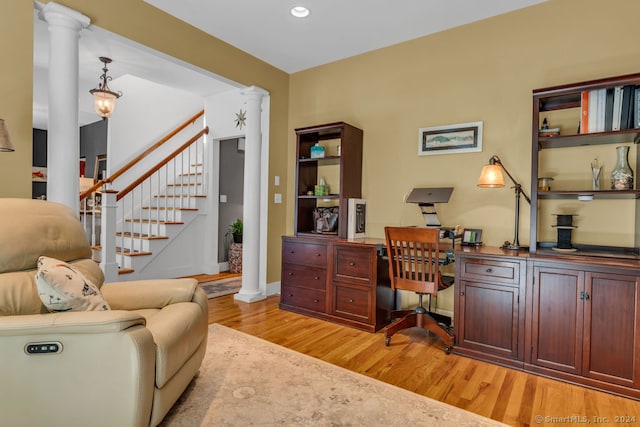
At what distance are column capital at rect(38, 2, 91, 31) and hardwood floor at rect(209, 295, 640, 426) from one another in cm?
266

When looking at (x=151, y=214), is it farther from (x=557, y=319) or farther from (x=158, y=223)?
(x=557, y=319)

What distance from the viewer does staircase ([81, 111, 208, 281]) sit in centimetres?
419

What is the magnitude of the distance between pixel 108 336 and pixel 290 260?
240cm

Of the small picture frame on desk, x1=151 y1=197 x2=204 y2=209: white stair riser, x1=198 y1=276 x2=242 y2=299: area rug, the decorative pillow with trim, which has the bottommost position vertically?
x1=198 y1=276 x2=242 y2=299: area rug

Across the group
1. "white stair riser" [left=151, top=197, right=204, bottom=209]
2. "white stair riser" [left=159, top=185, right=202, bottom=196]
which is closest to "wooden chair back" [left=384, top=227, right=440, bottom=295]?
"white stair riser" [left=151, top=197, right=204, bottom=209]

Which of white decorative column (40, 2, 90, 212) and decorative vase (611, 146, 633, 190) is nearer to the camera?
decorative vase (611, 146, 633, 190)

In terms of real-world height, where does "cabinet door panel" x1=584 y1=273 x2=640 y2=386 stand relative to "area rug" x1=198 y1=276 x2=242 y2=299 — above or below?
above

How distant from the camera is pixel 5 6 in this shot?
2236 millimetres

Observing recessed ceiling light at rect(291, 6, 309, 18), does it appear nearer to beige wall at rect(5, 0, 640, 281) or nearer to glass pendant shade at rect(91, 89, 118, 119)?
beige wall at rect(5, 0, 640, 281)

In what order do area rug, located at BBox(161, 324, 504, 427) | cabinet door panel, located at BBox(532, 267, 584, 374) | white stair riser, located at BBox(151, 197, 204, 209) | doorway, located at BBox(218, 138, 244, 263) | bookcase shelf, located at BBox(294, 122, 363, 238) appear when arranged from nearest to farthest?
area rug, located at BBox(161, 324, 504, 427)
cabinet door panel, located at BBox(532, 267, 584, 374)
bookcase shelf, located at BBox(294, 122, 363, 238)
white stair riser, located at BBox(151, 197, 204, 209)
doorway, located at BBox(218, 138, 244, 263)

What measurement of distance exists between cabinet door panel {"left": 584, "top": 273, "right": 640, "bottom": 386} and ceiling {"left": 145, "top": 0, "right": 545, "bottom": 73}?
90.7 inches

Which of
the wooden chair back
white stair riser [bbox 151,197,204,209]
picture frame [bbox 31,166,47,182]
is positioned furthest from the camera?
picture frame [bbox 31,166,47,182]

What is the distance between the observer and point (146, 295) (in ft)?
6.82

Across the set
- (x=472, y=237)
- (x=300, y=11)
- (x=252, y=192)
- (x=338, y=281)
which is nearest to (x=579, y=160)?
(x=472, y=237)
